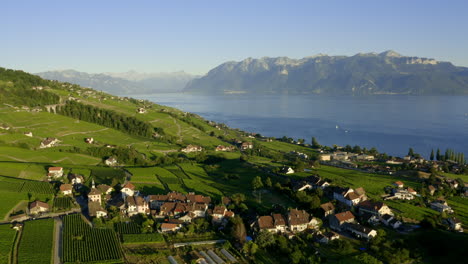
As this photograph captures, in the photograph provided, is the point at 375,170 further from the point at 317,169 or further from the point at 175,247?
the point at 175,247

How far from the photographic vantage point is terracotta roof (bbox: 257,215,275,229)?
33.7 m

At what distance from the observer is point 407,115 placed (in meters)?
170

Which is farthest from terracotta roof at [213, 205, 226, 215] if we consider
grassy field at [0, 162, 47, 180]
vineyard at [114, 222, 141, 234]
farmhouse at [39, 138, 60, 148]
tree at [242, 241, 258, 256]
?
farmhouse at [39, 138, 60, 148]

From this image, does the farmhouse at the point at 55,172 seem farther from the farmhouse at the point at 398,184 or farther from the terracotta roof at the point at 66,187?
the farmhouse at the point at 398,184

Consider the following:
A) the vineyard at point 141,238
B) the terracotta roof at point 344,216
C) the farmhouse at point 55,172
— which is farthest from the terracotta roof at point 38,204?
the terracotta roof at point 344,216

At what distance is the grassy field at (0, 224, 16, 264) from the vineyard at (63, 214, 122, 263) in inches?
153

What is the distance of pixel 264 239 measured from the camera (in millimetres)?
30812

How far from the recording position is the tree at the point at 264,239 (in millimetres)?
30683

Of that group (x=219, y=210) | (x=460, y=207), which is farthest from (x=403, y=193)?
(x=219, y=210)

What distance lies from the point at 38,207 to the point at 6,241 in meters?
7.58

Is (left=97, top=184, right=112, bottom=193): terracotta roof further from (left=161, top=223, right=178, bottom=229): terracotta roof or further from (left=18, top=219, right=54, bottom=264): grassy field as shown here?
(left=161, top=223, right=178, bottom=229): terracotta roof

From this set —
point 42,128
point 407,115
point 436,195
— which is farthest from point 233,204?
point 407,115

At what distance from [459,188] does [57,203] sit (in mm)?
52360

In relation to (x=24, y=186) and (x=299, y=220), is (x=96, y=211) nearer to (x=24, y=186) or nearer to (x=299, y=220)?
(x=24, y=186)
